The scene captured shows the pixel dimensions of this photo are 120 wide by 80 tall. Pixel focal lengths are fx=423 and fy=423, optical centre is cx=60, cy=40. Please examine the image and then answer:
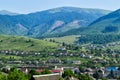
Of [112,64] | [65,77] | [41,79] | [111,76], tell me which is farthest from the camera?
[112,64]

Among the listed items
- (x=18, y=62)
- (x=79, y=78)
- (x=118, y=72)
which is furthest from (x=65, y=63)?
(x=79, y=78)

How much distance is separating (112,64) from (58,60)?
30.7 meters

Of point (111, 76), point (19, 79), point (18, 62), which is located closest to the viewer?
point (19, 79)

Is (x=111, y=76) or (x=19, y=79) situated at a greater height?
(x=19, y=79)

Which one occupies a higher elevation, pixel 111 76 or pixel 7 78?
pixel 7 78

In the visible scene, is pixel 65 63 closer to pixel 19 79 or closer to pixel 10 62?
pixel 10 62

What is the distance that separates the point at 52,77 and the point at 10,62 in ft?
453

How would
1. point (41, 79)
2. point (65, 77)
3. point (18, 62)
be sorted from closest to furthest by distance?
point (41, 79) → point (65, 77) → point (18, 62)

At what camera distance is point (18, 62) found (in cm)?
19012

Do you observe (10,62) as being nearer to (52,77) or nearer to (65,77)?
(65,77)

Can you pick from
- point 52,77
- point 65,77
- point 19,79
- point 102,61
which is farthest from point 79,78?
point 102,61

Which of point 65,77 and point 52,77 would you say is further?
point 65,77

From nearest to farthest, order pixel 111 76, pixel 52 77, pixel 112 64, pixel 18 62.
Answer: pixel 52 77 < pixel 111 76 < pixel 112 64 < pixel 18 62

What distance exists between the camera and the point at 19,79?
48.8 meters
